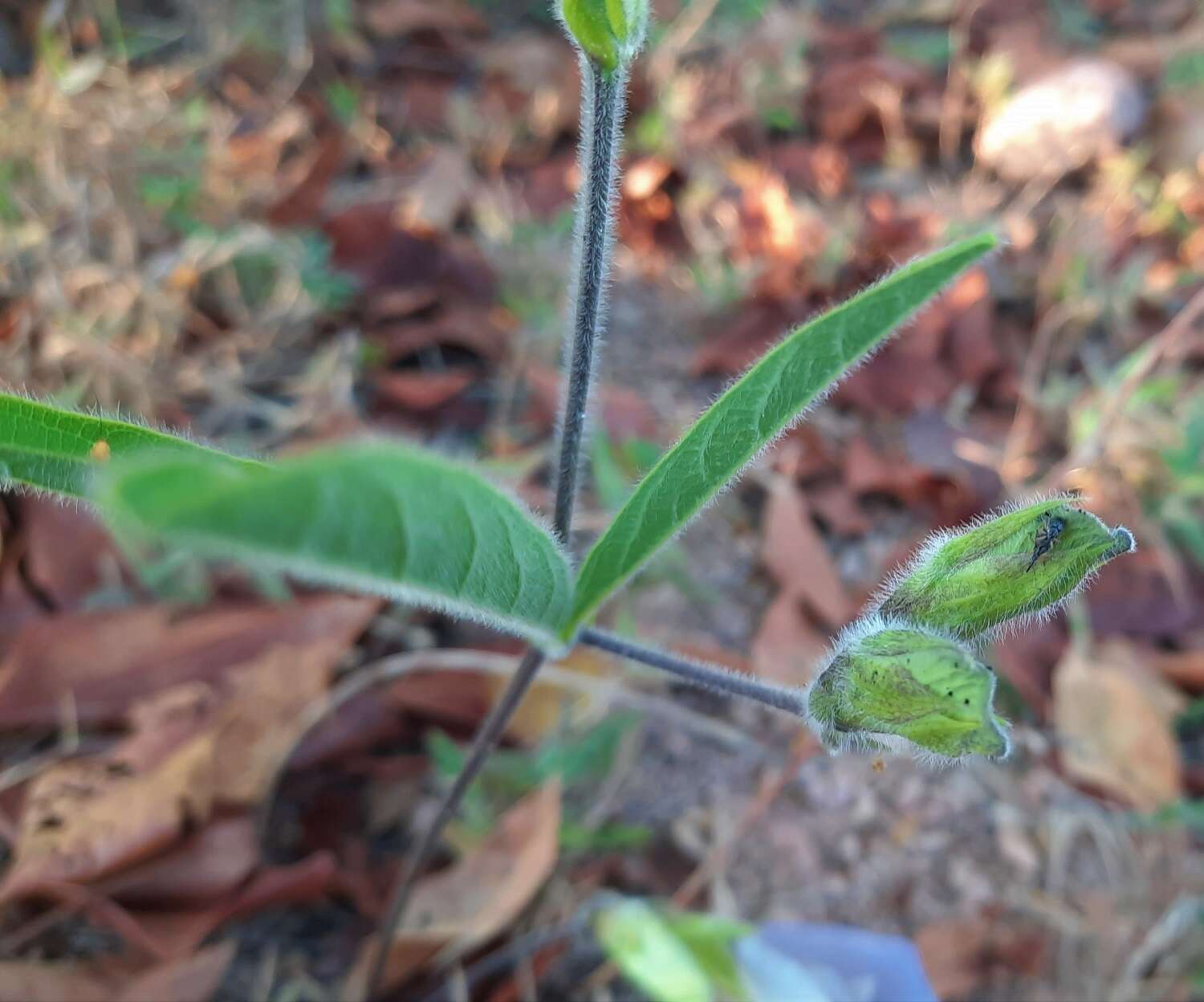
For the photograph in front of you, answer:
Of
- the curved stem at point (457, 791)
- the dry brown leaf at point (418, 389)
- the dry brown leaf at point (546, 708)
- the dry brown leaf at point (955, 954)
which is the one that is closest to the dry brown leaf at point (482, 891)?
the curved stem at point (457, 791)

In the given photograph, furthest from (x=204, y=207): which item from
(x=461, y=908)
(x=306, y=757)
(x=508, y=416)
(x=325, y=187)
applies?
(x=461, y=908)

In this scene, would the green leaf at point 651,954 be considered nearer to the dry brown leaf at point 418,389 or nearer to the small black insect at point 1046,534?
the small black insect at point 1046,534

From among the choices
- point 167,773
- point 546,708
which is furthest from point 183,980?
point 546,708

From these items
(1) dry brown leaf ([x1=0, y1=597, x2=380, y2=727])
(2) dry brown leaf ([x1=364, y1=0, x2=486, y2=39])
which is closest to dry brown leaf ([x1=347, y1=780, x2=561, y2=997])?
(1) dry brown leaf ([x1=0, y1=597, x2=380, y2=727])

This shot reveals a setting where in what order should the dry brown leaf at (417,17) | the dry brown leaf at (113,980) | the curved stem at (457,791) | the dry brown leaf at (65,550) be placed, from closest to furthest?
the curved stem at (457,791) → the dry brown leaf at (113,980) → the dry brown leaf at (65,550) → the dry brown leaf at (417,17)

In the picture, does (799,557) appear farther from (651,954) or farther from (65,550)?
(65,550)

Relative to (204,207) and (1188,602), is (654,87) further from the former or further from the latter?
(1188,602)
